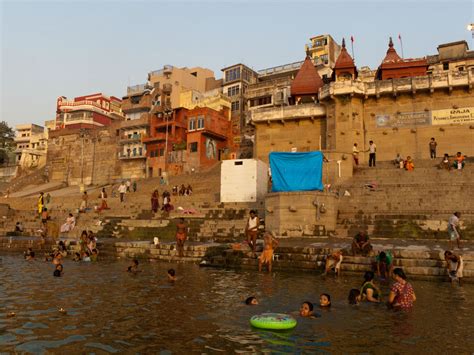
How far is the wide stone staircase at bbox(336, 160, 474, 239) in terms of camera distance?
15062 millimetres

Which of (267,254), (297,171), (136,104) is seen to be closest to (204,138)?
(136,104)

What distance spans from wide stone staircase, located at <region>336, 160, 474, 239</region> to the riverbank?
3.95 ft

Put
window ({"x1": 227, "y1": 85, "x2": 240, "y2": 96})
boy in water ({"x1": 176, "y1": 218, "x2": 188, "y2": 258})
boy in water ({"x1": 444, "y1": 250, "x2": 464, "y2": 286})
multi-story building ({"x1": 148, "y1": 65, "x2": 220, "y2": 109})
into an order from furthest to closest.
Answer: multi-story building ({"x1": 148, "y1": 65, "x2": 220, "y2": 109}) → window ({"x1": 227, "y1": 85, "x2": 240, "y2": 96}) → boy in water ({"x1": 176, "y1": 218, "x2": 188, "y2": 258}) → boy in water ({"x1": 444, "y1": 250, "x2": 464, "y2": 286})

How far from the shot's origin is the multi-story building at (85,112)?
2461 inches

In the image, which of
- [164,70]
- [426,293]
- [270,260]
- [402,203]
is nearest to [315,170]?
[402,203]

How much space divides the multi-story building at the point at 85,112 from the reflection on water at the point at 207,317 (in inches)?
2228

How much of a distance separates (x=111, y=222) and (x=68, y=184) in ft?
A: 132

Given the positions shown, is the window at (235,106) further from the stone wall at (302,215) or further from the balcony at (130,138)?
the stone wall at (302,215)

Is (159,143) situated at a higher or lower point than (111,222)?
higher

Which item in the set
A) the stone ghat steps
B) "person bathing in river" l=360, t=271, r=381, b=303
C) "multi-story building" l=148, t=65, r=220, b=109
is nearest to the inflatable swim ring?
"person bathing in river" l=360, t=271, r=381, b=303

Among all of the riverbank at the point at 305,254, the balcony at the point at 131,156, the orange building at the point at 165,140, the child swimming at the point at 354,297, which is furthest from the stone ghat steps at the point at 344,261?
the balcony at the point at 131,156

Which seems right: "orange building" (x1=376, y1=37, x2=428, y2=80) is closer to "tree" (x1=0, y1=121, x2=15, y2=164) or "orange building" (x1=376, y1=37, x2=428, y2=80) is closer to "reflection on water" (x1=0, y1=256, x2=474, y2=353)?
"reflection on water" (x1=0, y1=256, x2=474, y2=353)

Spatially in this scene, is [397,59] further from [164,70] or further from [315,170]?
[164,70]

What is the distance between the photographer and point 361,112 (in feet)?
101
